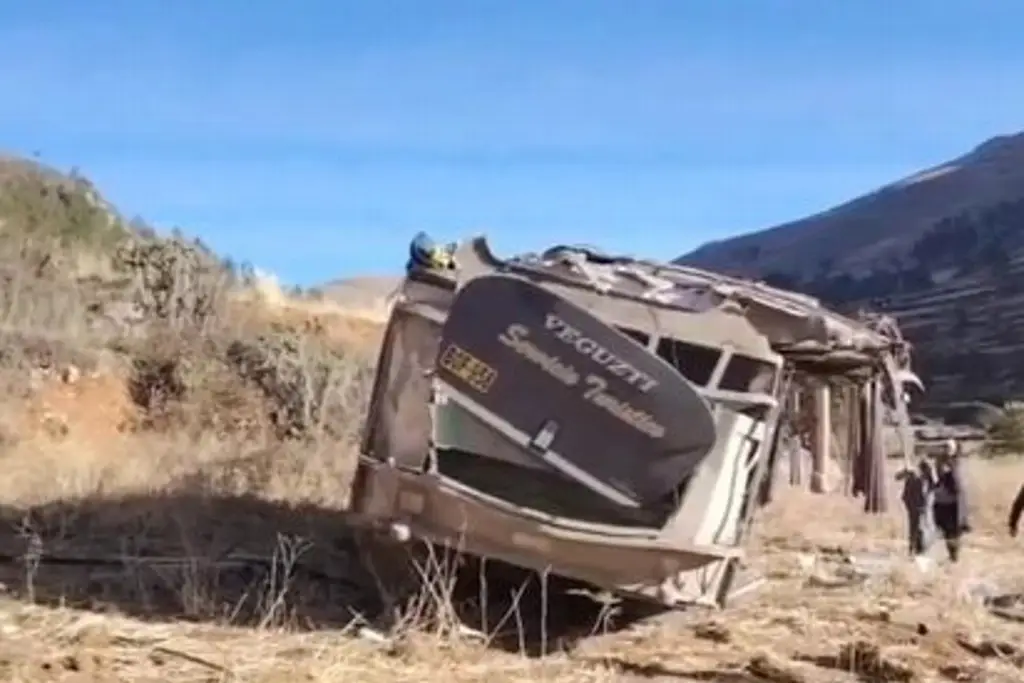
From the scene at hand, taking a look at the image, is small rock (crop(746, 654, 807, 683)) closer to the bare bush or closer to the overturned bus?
the overturned bus

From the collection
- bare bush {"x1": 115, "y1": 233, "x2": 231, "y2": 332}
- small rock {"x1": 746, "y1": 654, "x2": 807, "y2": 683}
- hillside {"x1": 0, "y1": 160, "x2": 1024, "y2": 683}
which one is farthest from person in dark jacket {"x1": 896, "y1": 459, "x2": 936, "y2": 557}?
bare bush {"x1": 115, "y1": 233, "x2": 231, "y2": 332}

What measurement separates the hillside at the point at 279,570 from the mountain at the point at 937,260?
20354 mm

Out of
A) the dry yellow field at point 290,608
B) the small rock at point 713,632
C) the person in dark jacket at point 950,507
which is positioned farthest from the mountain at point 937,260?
the small rock at point 713,632

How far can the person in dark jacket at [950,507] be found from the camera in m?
15.9

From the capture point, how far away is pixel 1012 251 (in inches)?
2803

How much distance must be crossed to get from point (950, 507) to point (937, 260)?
60513 mm

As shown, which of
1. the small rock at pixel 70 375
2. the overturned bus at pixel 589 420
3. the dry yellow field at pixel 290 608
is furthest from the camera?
the small rock at pixel 70 375

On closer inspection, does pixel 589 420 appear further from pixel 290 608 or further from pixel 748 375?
pixel 290 608

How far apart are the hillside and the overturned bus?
0.41 meters

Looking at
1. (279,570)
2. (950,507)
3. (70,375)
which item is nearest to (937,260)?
(70,375)

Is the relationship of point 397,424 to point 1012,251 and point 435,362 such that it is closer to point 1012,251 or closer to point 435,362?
point 435,362

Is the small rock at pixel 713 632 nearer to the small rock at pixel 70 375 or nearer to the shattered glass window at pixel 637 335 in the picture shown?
the shattered glass window at pixel 637 335

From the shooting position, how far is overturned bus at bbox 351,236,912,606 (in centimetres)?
937

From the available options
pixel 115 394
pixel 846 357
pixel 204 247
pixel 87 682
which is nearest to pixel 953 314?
pixel 204 247
